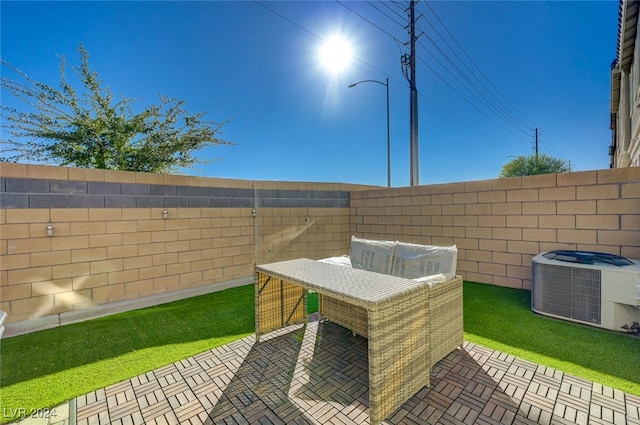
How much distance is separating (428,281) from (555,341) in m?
1.74

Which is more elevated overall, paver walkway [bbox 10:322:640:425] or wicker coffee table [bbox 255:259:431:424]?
wicker coffee table [bbox 255:259:431:424]

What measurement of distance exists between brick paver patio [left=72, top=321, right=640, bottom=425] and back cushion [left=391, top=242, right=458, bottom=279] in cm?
82

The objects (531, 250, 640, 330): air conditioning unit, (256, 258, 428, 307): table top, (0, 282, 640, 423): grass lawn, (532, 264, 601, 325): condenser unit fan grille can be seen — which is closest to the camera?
(256, 258, 428, 307): table top

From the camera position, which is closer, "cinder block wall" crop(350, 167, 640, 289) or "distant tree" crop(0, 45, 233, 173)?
"cinder block wall" crop(350, 167, 640, 289)

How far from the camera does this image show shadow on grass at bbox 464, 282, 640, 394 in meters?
2.22

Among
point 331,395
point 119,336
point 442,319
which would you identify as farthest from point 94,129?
point 442,319

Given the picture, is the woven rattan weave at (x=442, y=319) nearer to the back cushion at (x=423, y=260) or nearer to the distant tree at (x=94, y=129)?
the back cushion at (x=423, y=260)

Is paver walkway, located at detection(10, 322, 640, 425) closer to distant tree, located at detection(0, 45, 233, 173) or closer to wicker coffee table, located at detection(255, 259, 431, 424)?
wicker coffee table, located at detection(255, 259, 431, 424)

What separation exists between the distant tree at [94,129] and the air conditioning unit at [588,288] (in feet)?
21.8

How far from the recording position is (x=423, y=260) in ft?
9.37

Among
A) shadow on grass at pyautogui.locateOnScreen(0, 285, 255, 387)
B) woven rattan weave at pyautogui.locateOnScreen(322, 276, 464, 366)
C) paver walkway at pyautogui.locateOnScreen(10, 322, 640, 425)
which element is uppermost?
woven rattan weave at pyautogui.locateOnScreen(322, 276, 464, 366)

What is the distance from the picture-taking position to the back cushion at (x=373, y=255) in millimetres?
3258

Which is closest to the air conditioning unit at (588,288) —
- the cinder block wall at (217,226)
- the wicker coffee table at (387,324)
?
the cinder block wall at (217,226)

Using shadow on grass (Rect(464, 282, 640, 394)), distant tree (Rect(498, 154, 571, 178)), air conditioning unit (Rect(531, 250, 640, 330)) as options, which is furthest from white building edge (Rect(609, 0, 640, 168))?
distant tree (Rect(498, 154, 571, 178))
